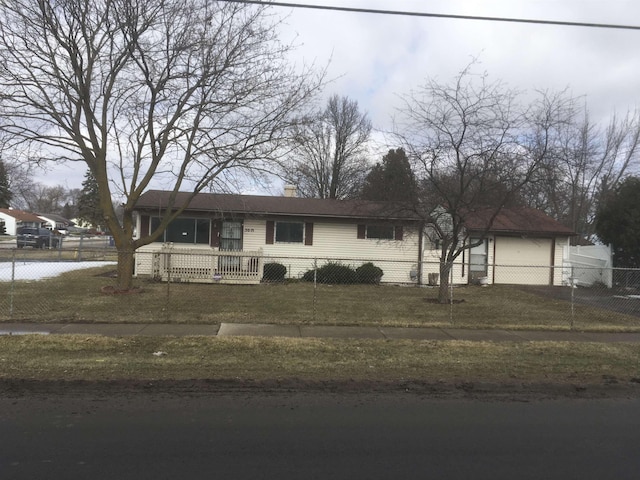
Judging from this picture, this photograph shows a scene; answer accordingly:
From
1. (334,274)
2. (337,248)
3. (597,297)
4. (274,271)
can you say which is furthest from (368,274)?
(597,297)

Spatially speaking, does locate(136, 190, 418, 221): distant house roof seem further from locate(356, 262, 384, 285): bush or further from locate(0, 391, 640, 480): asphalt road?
locate(0, 391, 640, 480): asphalt road

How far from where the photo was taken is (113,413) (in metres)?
5.14

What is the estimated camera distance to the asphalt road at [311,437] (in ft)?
12.9

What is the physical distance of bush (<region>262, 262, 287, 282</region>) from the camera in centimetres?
1919

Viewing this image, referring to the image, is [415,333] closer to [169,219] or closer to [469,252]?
[169,219]

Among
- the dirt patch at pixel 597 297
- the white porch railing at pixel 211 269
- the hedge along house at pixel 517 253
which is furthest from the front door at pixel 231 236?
the dirt patch at pixel 597 297

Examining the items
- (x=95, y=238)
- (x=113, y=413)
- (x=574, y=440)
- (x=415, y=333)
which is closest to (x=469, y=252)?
(x=415, y=333)

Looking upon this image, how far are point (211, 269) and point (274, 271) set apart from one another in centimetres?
255

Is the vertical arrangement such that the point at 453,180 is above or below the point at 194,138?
below

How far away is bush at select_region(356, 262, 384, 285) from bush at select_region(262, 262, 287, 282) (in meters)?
3.00

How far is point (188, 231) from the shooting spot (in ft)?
65.5

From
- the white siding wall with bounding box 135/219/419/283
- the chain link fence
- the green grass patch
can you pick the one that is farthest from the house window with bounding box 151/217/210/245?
the green grass patch

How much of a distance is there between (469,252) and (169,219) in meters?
11.6

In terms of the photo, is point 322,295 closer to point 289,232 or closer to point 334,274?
point 334,274
